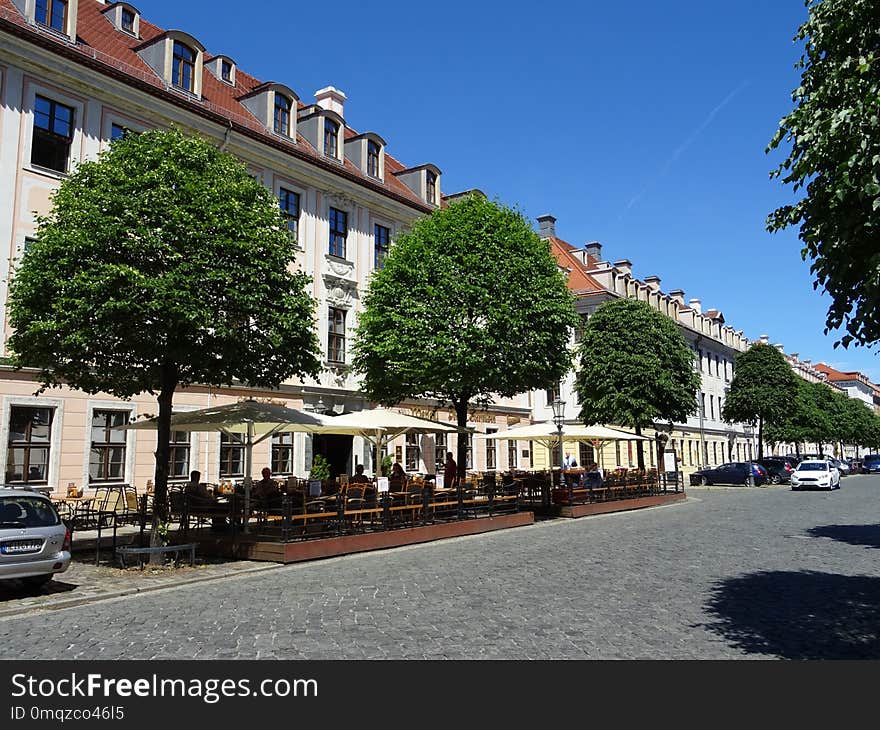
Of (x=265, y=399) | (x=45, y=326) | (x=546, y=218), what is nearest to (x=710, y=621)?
(x=45, y=326)

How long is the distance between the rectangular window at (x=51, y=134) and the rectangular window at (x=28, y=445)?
6869mm

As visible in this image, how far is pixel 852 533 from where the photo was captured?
17781 millimetres

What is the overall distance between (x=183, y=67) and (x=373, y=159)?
9.17m

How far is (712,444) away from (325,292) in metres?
46.9

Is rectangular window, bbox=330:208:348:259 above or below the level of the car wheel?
above

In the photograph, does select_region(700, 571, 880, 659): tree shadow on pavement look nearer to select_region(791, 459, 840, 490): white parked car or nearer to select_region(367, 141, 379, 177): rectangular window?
select_region(367, 141, 379, 177): rectangular window

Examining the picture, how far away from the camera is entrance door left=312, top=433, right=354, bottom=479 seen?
30000 mm

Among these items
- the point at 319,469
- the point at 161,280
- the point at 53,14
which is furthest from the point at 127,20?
the point at 161,280

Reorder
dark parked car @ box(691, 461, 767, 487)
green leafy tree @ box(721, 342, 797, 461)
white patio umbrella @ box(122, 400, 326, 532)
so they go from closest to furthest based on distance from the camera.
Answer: white patio umbrella @ box(122, 400, 326, 532)
dark parked car @ box(691, 461, 767, 487)
green leafy tree @ box(721, 342, 797, 461)

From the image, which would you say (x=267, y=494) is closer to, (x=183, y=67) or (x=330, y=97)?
(x=183, y=67)

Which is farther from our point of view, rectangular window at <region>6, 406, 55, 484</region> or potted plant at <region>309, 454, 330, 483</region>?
potted plant at <region>309, 454, 330, 483</region>

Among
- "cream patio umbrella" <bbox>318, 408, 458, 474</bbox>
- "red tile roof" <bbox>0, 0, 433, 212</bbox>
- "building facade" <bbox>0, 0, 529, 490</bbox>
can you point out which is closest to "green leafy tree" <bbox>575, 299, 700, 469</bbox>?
"building facade" <bbox>0, 0, 529, 490</bbox>

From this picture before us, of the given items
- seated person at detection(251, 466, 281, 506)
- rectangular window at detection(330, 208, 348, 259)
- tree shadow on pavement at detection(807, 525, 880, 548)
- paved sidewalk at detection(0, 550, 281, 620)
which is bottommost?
paved sidewalk at detection(0, 550, 281, 620)

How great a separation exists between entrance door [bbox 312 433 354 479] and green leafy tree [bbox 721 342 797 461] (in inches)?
1475
